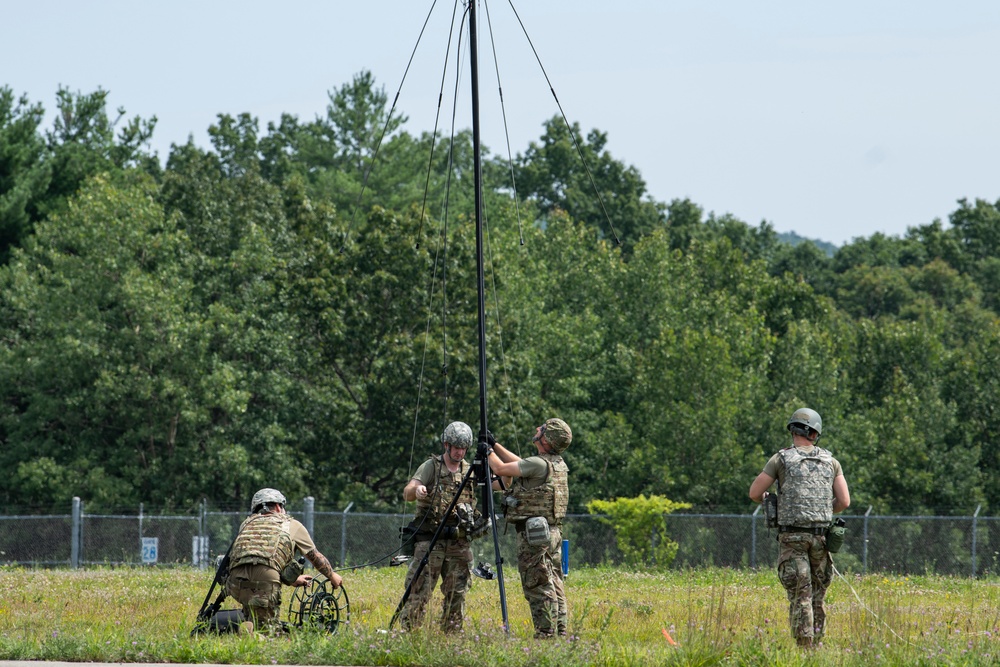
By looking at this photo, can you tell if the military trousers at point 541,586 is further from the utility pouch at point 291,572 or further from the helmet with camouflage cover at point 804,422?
the helmet with camouflage cover at point 804,422

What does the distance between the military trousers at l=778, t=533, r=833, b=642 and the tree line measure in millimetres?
20982

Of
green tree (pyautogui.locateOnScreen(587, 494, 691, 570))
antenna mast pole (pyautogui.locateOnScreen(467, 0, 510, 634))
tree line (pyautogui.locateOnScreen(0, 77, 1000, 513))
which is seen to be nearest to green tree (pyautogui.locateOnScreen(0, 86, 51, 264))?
tree line (pyautogui.locateOnScreen(0, 77, 1000, 513))

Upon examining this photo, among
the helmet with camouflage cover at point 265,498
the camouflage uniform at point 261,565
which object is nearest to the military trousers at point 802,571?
the camouflage uniform at point 261,565

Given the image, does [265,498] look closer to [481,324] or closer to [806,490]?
[481,324]

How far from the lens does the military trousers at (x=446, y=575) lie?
35.0 ft

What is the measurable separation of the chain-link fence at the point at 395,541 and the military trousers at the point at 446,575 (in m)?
13.7

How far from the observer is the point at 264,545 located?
33.3 ft

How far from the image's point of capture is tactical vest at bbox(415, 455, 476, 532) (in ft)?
35.2

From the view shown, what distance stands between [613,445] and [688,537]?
12127mm

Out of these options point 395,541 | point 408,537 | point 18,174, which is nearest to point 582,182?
point 18,174

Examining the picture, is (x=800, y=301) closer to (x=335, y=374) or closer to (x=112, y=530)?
(x=335, y=374)

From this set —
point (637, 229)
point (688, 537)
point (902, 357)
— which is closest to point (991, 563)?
point (688, 537)

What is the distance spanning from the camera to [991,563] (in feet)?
87.4

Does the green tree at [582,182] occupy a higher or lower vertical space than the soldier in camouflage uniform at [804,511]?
higher
